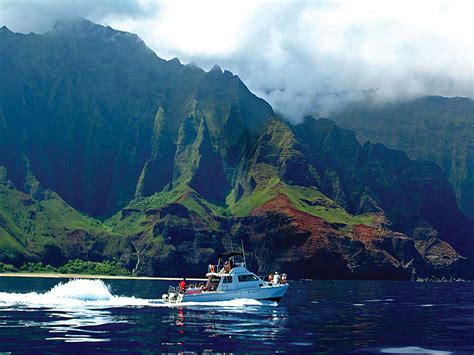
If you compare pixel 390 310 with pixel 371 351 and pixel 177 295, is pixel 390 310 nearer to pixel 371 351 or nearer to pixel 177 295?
pixel 177 295

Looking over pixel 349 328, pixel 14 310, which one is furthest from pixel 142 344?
pixel 14 310

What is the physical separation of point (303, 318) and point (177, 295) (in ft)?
100

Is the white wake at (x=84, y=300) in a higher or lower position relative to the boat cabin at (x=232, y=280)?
lower

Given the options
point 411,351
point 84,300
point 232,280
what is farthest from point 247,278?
point 411,351

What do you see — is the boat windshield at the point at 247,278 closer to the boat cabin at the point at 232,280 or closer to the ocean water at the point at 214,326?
the boat cabin at the point at 232,280

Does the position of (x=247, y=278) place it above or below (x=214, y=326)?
above

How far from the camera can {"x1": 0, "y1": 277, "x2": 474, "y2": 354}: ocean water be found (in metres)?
71.4

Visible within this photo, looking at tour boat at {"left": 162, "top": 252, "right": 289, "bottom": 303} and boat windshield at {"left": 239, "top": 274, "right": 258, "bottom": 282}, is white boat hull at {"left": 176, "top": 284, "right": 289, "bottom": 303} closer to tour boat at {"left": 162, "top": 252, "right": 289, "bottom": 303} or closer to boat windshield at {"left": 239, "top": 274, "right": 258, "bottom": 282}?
tour boat at {"left": 162, "top": 252, "right": 289, "bottom": 303}

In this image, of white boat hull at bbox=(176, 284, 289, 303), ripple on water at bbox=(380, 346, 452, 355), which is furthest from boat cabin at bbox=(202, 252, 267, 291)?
ripple on water at bbox=(380, 346, 452, 355)

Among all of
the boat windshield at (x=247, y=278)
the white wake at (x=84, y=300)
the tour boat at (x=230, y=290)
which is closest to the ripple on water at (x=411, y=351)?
the white wake at (x=84, y=300)

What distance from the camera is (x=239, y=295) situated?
5128 inches

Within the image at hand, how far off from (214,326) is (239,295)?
40.2 m

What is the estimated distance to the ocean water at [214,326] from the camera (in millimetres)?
71438

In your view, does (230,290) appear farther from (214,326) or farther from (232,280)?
(214,326)
